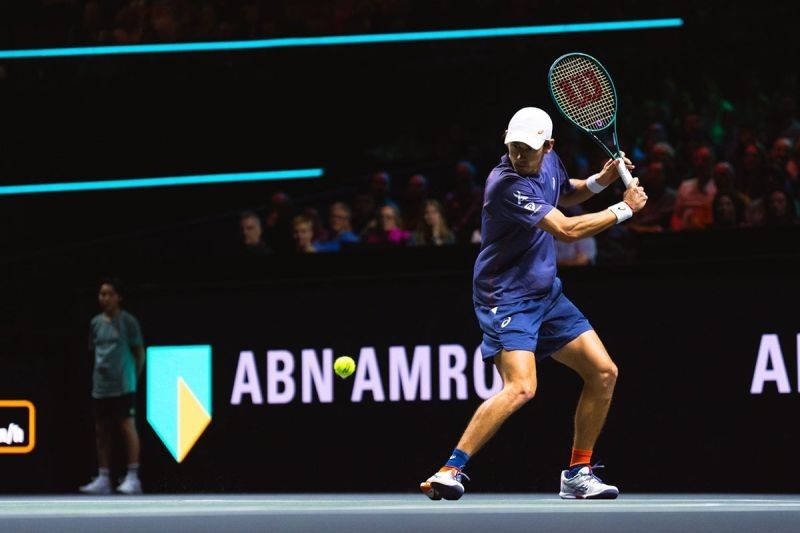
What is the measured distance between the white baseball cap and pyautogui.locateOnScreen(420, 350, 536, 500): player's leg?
928 millimetres

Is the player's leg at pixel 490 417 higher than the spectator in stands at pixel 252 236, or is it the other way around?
the spectator in stands at pixel 252 236

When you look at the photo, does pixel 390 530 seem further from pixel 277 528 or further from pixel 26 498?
pixel 26 498

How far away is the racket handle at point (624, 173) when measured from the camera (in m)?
6.25

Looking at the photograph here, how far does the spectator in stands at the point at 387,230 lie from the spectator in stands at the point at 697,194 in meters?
1.99

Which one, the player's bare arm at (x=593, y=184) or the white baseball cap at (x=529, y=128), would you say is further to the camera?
the player's bare arm at (x=593, y=184)

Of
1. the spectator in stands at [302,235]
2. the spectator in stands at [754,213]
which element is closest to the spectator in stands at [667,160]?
the spectator in stands at [754,213]

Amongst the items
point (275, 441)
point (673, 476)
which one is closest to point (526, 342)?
point (673, 476)

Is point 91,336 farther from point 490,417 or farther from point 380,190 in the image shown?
point 490,417

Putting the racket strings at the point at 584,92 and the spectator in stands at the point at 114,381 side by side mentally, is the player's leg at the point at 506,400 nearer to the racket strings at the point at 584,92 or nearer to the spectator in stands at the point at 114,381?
the racket strings at the point at 584,92

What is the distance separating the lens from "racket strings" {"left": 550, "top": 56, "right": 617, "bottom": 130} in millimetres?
6727

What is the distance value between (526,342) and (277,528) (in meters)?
1.43

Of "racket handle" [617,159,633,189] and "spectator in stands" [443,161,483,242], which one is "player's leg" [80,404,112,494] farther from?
"racket handle" [617,159,633,189]

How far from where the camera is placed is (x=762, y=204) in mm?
9828

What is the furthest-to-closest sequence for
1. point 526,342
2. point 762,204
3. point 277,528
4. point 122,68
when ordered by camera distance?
point 122,68 < point 762,204 < point 526,342 < point 277,528
